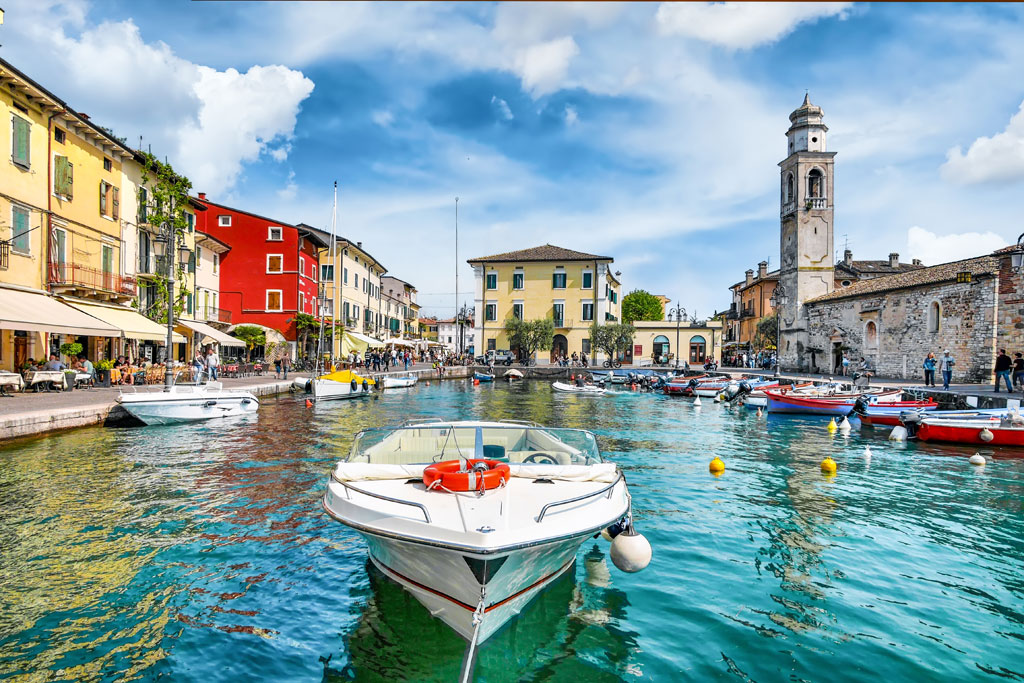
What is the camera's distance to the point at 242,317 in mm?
45750

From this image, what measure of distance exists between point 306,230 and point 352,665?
47100 mm

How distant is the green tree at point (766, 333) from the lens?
209 ft

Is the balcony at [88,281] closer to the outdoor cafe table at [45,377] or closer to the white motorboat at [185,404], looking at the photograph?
the outdoor cafe table at [45,377]

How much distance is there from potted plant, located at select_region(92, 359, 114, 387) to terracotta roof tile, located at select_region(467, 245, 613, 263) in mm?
40631

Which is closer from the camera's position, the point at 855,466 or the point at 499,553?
the point at 499,553

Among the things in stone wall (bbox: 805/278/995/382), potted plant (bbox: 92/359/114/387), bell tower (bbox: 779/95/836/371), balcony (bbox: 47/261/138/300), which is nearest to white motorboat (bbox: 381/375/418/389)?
balcony (bbox: 47/261/138/300)

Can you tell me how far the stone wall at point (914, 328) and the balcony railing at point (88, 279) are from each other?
3951 cm

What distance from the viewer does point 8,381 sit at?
19359 mm

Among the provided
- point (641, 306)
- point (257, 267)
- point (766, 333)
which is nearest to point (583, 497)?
point (257, 267)

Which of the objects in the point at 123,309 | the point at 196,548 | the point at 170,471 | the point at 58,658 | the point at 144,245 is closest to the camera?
the point at 58,658

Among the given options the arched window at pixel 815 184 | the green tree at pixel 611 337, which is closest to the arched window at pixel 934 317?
the arched window at pixel 815 184

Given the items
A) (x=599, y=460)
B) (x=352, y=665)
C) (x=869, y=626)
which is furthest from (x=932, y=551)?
(x=352, y=665)

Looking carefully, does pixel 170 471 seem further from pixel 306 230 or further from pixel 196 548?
pixel 306 230

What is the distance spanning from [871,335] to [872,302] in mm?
2166
